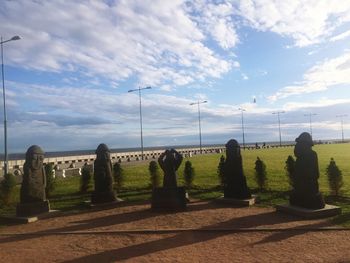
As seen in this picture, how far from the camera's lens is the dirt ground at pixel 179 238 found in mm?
8875

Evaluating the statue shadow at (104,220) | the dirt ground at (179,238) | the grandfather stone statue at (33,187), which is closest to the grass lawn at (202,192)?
the grandfather stone statue at (33,187)

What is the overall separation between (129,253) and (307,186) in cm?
635

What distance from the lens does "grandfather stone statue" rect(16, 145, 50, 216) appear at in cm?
1458

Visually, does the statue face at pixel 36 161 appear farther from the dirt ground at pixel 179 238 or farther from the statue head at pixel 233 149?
the statue head at pixel 233 149

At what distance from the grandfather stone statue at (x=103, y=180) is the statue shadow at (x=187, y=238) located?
20.2 ft

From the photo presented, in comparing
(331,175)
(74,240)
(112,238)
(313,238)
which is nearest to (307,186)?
(313,238)

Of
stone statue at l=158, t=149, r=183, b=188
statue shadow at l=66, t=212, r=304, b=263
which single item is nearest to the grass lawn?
statue shadow at l=66, t=212, r=304, b=263

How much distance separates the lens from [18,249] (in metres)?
10.0

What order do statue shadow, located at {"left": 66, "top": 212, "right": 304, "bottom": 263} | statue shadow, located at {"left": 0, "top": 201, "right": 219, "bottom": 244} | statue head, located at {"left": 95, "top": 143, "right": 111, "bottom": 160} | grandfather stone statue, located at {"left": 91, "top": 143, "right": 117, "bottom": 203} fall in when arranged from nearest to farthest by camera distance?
1. statue shadow, located at {"left": 66, "top": 212, "right": 304, "bottom": 263}
2. statue shadow, located at {"left": 0, "top": 201, "right": 219, "bottom": 244}
3. grandfather stone statue, located at {"left": 91, "top": 143, "right": 117, "bottom": 203}
4. statue head, located at {"left": 95, "top": 143, "right": 111, "bottom": 160}

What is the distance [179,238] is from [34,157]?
7.36m

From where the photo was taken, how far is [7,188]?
17.6 meters

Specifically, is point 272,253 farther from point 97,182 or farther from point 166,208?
point 97,182

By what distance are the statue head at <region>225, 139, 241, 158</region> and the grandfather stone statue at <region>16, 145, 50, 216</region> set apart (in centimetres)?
695

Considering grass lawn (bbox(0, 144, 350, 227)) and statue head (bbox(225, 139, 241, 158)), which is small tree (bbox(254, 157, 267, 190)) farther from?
statue head (bbox(225, 139, 241, 158))
